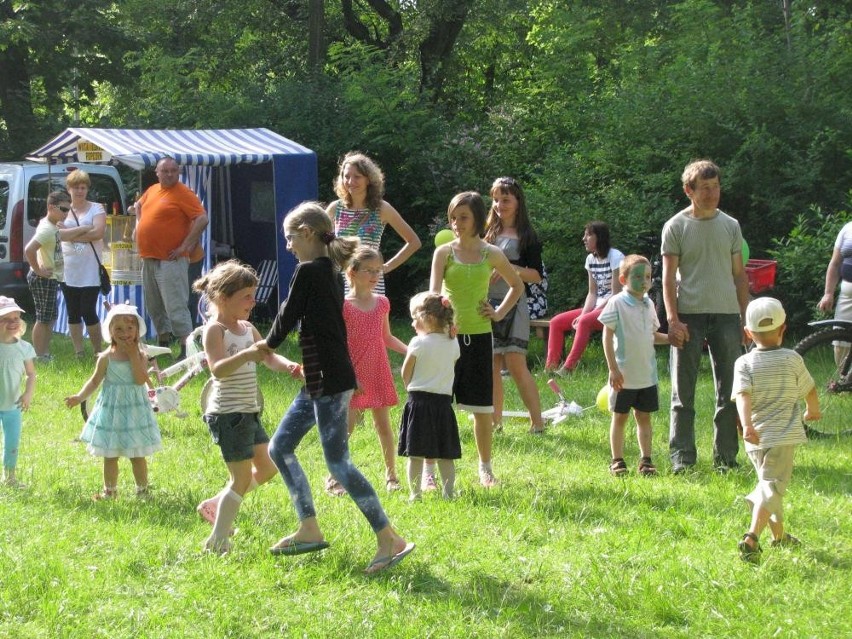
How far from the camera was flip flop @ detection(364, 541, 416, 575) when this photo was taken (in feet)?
17.7

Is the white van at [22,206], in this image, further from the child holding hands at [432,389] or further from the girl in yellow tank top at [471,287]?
the child holding hands at [432,389]

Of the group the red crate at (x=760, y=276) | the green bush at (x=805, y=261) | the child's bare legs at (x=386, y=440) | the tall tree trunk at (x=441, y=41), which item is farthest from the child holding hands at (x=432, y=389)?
the tall tree trunk at (x=441, y=41)

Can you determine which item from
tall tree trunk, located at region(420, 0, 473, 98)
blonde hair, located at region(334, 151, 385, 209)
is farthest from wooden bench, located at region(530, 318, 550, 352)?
tall tree trunk, located at region(420, 0, 473, 98)

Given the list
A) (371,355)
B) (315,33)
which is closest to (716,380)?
(371,355)

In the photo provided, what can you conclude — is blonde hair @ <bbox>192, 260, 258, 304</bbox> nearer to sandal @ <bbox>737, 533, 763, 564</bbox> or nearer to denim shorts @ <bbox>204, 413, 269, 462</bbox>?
denim shorts @ <bbox>204, 413, 269, 462</bbox>

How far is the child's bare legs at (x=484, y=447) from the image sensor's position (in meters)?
7.24

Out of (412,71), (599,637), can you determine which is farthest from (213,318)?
(412,71)

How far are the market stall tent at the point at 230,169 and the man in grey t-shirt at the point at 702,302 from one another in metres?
7.26

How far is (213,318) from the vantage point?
5.71 metres

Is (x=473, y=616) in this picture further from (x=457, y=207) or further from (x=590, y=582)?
(x=457, y=207)

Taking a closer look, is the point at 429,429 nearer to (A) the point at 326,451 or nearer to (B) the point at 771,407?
Answer: (A) the point at 326,451

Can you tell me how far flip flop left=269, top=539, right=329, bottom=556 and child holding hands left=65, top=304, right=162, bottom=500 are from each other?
159 centimetres

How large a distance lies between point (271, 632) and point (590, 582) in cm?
143

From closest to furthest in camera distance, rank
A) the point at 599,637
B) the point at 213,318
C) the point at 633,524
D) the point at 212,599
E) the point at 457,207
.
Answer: the point at 599,637 → the point at 212,599 → the point at 213,318 → the point at 633,524 → the point at 457,207
